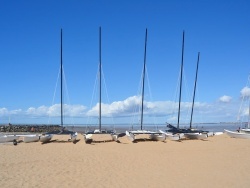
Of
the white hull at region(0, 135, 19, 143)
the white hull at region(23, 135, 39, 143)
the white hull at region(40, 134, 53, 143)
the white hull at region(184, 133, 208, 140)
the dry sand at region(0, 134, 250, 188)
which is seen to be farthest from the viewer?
the white hull at region(184, 133, 208, 140)

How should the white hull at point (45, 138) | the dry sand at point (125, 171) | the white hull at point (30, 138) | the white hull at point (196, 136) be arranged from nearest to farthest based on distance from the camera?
1. the dry sand at point (125, 171)
2. the white hull at point (30, 138)
3. the white hull at point (45, 138)
4. the white hull at point (196, 136)

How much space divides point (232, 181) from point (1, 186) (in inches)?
346

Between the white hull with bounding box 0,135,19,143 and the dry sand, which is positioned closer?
the dry sand

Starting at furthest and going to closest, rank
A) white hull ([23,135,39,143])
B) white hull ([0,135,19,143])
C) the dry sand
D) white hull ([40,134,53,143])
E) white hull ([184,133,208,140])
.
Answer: white hull ([184,133,208,140]), white hull ([40,134,53,143]), white hull ([0,135,19,143]), white hull ([23,135,39,143]), the dry sand

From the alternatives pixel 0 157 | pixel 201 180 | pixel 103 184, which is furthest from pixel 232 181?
pixel 0 157

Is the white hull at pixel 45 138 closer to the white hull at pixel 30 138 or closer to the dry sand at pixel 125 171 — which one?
the white hull at pixel 30 138

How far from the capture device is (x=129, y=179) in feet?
41.9

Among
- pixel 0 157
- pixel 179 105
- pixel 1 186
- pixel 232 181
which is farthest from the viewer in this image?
pixel 179 105

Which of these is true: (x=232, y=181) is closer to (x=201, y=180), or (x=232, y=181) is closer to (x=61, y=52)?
(x=201, y=180)

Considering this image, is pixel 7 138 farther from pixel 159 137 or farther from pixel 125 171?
pixel 125 171

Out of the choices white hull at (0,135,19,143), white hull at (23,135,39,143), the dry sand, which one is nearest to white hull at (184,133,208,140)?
the dry sand

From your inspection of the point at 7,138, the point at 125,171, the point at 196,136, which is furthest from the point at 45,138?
the point at 125,171

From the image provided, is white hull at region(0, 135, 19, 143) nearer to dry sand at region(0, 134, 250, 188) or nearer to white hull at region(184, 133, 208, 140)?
dry sand at region(0, 134, 250, 188)

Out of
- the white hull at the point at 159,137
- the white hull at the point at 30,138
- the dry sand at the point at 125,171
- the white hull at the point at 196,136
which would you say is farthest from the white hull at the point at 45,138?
the white hull at the point at 196,136
